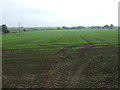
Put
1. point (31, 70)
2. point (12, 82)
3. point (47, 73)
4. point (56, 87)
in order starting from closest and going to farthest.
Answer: point (56, 87) < point (12, 82) < point (47, 73) < point (31, 70)

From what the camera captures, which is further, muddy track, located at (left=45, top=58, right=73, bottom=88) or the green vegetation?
the green vegetation

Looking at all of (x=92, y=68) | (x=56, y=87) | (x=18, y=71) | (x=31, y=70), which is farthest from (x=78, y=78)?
(x=18, y=71)

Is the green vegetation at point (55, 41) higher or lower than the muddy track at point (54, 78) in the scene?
higher

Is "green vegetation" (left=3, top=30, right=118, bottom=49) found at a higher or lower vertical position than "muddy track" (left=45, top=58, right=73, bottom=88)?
higher

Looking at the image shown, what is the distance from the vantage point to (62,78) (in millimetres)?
7199

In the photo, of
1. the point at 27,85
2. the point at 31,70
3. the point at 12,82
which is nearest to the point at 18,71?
the point at 31,70

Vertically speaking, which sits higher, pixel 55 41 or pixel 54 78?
pixel 55 41

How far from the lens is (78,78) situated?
7.11 meters

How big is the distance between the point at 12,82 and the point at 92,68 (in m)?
4.93

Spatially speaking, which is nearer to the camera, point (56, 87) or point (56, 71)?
point (56, 87)

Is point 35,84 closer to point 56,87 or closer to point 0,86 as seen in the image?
point 56,87

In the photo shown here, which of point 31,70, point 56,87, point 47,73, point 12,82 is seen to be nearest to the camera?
point 56,87

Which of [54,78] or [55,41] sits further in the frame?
[55,41]

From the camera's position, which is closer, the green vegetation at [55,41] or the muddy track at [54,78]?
the muddy track at [54,78]
